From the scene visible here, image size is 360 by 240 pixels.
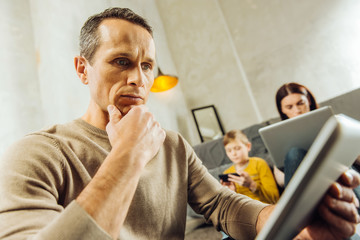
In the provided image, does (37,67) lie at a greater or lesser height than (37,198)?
greater

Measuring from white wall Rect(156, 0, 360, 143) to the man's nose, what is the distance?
3.01 metres

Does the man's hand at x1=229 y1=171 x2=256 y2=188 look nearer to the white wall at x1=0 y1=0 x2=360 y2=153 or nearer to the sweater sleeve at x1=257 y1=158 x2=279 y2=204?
the sweater sleeve at x1=257 y1=158 x2=279 y2=204

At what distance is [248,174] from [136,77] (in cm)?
127

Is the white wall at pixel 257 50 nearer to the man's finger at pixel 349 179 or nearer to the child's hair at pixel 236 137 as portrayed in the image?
the child's hair at pixel 236 137

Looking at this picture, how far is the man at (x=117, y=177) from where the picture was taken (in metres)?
0.41

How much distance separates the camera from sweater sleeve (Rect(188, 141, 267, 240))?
703 mm

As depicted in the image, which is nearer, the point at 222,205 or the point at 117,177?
the point at 117,177

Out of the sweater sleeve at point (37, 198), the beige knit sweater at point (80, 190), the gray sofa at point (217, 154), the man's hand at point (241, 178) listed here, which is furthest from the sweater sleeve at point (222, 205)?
the gray sofa at point (217, 154)

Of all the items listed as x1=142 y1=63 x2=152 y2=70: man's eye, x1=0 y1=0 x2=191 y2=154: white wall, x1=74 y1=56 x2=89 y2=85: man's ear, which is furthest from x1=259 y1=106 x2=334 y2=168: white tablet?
x1=0 y1=0 x2=191 y2=154: white wall

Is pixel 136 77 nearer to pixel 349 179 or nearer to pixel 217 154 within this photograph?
pixel 349 179

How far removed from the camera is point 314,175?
0.38 metres

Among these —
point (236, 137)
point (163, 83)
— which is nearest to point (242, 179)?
point (236, 137)

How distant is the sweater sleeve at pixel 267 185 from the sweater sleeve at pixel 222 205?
1.07 meters

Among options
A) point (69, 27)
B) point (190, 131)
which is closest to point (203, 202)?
point (69, 27)
